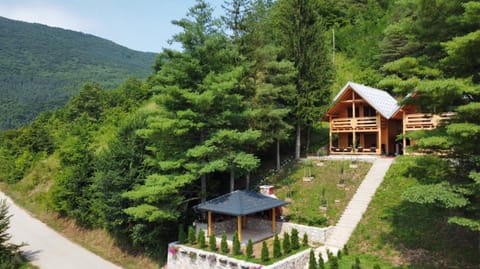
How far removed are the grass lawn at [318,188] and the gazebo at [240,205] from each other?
1.52m

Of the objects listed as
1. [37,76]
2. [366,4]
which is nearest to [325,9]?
[366,4]

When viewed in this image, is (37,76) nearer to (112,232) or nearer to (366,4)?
(366,4)

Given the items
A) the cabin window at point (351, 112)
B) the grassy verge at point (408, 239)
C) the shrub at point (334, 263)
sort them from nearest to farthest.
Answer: the shrub at point (334, 263) < the grassy verge at point (408, 239) < the cabin window at point (351, 112)

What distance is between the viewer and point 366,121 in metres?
23.4

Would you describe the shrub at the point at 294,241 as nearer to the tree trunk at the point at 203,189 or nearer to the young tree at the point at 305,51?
the tree trunk at the point at 203,189

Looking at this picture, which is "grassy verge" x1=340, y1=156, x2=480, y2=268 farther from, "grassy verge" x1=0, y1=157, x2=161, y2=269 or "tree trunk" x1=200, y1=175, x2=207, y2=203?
"grassy verge" x1=0, y1=157, x2=161, y2=269

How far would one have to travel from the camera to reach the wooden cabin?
22.2 meters

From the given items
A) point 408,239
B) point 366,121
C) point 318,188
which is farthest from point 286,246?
point 366,121

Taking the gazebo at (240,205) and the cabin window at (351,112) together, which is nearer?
the gazebo at (240,205)

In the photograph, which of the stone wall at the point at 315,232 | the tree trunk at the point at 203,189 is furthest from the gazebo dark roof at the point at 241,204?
the tree trunk at the point at 203,189

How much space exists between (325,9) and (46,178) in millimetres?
41161

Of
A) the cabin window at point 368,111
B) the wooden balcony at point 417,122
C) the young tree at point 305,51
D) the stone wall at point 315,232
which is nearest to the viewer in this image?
the stone wall at point 315,232

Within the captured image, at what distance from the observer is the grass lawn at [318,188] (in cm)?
1642

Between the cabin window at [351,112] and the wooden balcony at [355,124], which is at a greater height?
the cabin window at [351,112]
